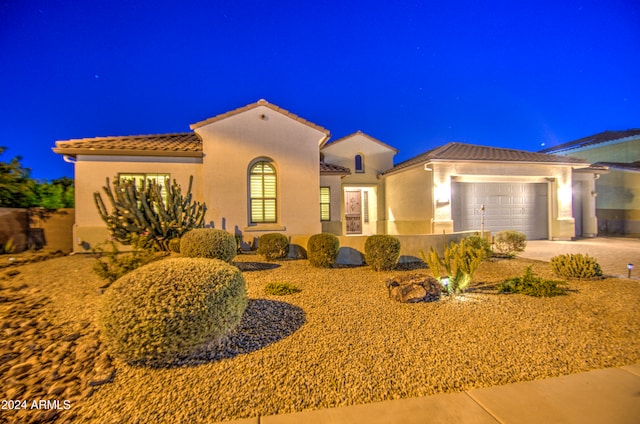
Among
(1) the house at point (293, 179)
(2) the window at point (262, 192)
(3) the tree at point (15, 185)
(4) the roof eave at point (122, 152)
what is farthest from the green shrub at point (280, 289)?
(3) the tree at point (15, 185)

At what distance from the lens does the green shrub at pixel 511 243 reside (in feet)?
33.4

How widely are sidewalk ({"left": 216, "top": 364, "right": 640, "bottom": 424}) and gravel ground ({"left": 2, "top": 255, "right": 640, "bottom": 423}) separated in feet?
Result: 0.41

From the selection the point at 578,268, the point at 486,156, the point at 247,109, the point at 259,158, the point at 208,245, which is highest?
the point at 247,109

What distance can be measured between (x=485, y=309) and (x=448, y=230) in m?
8.89

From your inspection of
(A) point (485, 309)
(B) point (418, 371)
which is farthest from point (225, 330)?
(A) point (485, 309)

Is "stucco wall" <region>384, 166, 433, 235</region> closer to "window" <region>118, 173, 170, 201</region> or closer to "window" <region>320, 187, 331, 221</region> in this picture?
"window" <region>320, 187, 331, 221</region>

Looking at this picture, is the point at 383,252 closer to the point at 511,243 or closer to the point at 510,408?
the point at 510,408

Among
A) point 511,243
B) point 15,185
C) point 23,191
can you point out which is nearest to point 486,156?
point 511,243

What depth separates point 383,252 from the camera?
7.89m

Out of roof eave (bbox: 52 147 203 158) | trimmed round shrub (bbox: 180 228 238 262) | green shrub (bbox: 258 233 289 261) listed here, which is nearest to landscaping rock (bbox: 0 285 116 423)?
trimmed round shrub (bbox: 180 228 238 262)

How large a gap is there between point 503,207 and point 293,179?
10.5 metres

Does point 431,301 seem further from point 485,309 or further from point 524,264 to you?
point 524,264

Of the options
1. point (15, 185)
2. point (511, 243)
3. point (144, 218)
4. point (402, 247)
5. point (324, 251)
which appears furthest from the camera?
point (511, 243)

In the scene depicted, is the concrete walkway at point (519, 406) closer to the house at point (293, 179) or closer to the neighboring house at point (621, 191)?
the house at point (293, 179)
